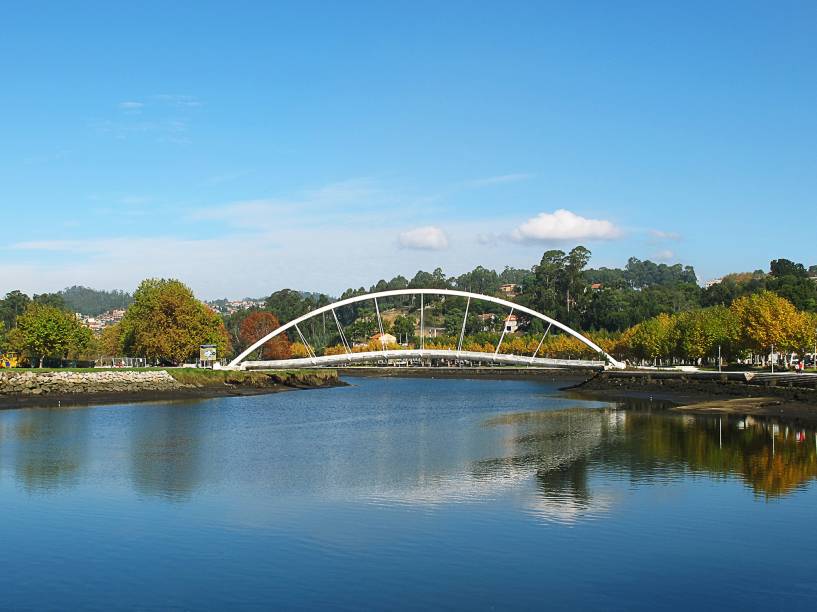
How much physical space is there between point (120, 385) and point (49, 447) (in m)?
37.2

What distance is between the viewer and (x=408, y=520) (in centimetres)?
2417

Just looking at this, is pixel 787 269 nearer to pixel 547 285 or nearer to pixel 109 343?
pixel 547 285

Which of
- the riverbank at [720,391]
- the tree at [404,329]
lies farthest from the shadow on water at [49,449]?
the tree at [404,329]

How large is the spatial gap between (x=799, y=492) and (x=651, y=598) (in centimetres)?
1328

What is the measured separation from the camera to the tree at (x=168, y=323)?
9044cm

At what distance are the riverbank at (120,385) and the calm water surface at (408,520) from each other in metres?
21.6

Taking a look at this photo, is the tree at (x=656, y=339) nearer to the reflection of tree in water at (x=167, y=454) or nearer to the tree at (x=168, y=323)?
the tree at (x=168, y=323)

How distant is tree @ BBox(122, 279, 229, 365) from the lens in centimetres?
9044

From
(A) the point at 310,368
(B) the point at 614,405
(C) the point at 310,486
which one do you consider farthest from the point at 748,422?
(A) the point at 310,368

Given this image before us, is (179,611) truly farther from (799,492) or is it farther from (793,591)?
(799,492)

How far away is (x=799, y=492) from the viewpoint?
28172 mm

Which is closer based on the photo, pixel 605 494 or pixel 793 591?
pixel 793 591

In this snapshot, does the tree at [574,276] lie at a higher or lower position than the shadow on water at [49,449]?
higher

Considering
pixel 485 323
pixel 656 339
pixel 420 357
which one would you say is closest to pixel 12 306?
pixel 485 323
